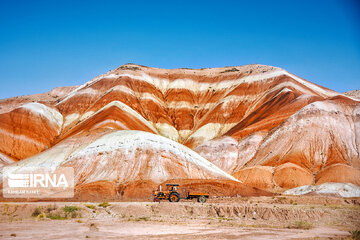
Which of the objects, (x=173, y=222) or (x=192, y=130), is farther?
(x=192, y=130)

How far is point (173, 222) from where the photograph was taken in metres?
23.5

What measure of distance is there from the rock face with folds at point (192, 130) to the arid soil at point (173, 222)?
1795 cm

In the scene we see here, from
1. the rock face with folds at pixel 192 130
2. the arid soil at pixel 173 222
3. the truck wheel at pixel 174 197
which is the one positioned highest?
the rock face with folds at pixel 192 130

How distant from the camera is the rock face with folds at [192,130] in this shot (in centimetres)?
5241
